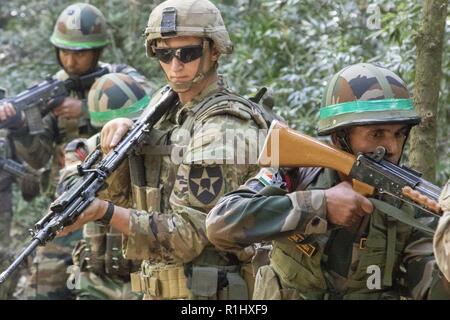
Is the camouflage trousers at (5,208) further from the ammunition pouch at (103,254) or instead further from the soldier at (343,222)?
the soldier at (343,222)

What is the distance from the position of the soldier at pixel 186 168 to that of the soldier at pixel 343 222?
2.26 feet

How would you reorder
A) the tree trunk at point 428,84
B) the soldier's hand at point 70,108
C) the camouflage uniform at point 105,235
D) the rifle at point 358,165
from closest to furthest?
the rifle at point 358,165
the tree trunk at point 428,84
the camouflage uniform at point 105,235
the soldier's hand at point 70,108

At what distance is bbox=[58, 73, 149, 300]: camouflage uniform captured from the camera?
6199 millimetres

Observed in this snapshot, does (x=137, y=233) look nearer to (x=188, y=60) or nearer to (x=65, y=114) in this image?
(x=188, y=60)

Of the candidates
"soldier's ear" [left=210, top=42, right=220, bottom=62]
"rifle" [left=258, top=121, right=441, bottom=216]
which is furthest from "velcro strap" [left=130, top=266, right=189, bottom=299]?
"rifle" [left=258, top=121, right=441, bottom=216]

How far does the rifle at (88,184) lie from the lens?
466 cm

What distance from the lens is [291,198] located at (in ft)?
13.1

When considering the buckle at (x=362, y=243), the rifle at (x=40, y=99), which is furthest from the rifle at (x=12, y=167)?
the buckle at (x=362, y=243)

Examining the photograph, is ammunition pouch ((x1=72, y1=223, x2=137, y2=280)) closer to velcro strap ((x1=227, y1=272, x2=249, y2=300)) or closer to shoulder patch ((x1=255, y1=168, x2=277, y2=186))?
velcro strap ((x1=227, y1=272, x2=249, y2=300))

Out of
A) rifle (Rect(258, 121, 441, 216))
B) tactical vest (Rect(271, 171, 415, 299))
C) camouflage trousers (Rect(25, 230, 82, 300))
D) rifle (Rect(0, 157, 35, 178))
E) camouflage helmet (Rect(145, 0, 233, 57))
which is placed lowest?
camouflage trousers (Rect(25, 230, 82, 300))

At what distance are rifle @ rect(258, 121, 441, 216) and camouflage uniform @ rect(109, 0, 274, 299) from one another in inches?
28.7
